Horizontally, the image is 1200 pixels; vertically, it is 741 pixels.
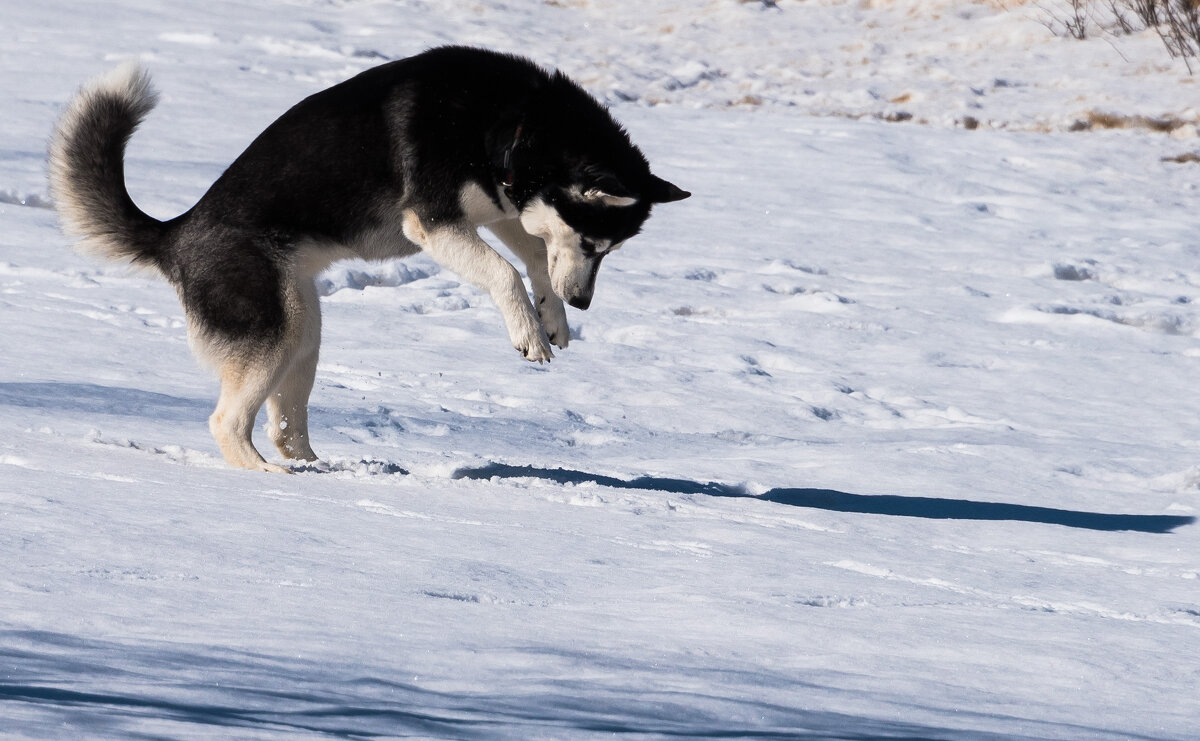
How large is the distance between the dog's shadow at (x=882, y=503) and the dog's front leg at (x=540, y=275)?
49cm

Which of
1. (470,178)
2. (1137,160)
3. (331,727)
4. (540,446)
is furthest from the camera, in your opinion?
(1137,160)

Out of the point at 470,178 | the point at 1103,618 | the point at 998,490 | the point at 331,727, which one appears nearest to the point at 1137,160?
the point at 998,490

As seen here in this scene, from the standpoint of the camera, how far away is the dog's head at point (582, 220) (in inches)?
178

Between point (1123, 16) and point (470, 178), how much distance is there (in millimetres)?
13230

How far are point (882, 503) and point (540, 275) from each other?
1.43 meters

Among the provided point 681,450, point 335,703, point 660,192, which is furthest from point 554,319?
point 335,703

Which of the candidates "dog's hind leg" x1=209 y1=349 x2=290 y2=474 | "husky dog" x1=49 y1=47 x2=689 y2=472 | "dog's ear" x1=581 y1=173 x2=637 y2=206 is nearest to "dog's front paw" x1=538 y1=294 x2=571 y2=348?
"husky dog" x1=49 y1=47 x2=689 y2=472

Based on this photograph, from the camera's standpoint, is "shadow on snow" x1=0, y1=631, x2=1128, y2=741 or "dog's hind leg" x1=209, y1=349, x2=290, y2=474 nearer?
"shadow on snow" x1=0, y1=631, x2=1128, y2=741

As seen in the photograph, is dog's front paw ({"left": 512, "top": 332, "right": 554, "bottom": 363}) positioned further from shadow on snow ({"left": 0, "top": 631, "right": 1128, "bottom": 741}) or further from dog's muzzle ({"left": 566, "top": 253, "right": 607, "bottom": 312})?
shadow on snow ({"left": 0, "top": 631, "right": 1128, "bottom": 741})

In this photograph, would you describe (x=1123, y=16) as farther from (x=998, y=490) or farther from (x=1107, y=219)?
(x=998, y=490)

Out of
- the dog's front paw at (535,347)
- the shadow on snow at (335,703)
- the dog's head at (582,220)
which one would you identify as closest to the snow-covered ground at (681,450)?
the shadow on snow at (335,703)

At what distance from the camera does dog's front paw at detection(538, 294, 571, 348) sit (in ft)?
15.6

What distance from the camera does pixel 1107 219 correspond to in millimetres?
10461

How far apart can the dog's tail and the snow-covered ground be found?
605 millimetres
